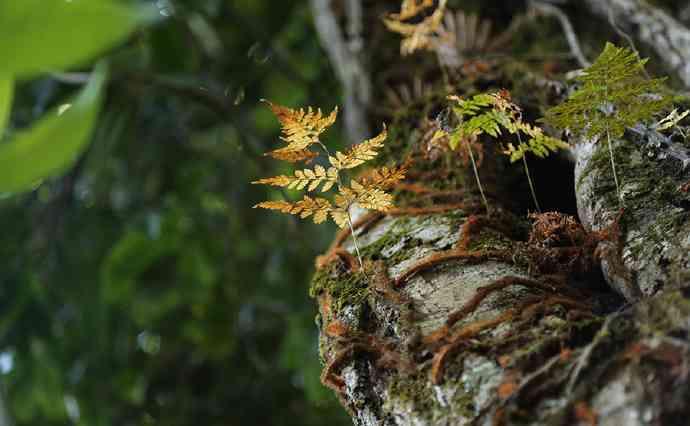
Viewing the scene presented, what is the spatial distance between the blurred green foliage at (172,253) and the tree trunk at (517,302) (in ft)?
5.23

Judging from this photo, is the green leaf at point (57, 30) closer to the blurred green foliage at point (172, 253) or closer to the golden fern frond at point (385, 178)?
the golden fern frond at point (385, 178)

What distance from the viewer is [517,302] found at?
115 cm

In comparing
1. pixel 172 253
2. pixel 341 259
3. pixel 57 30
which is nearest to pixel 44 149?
pixel 57 30

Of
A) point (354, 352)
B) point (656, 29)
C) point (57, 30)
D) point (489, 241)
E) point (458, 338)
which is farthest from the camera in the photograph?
point (656, 29)

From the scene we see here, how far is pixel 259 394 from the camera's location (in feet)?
12.6

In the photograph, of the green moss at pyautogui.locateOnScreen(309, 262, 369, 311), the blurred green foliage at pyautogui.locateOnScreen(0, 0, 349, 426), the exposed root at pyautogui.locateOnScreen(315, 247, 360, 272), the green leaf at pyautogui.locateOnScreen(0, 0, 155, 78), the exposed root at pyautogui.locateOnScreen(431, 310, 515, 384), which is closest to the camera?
the green leaf at pyautogui.locateOnScreen(0, 0, 155, 78)

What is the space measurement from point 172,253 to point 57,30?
3.40m

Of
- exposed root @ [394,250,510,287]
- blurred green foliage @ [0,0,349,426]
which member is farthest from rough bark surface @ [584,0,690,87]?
blurred green foliage @ [0,0,349,426]

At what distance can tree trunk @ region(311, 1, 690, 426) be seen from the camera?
2.88 feet

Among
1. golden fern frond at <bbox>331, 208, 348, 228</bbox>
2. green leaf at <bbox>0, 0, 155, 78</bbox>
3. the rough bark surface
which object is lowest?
the rough bark surface

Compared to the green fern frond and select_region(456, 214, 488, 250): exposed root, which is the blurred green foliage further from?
the green fern frond

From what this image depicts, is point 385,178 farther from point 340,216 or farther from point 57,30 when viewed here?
point 57,30

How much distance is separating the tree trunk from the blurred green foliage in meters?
1.59

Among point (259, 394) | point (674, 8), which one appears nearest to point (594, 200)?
point (674, 8)
